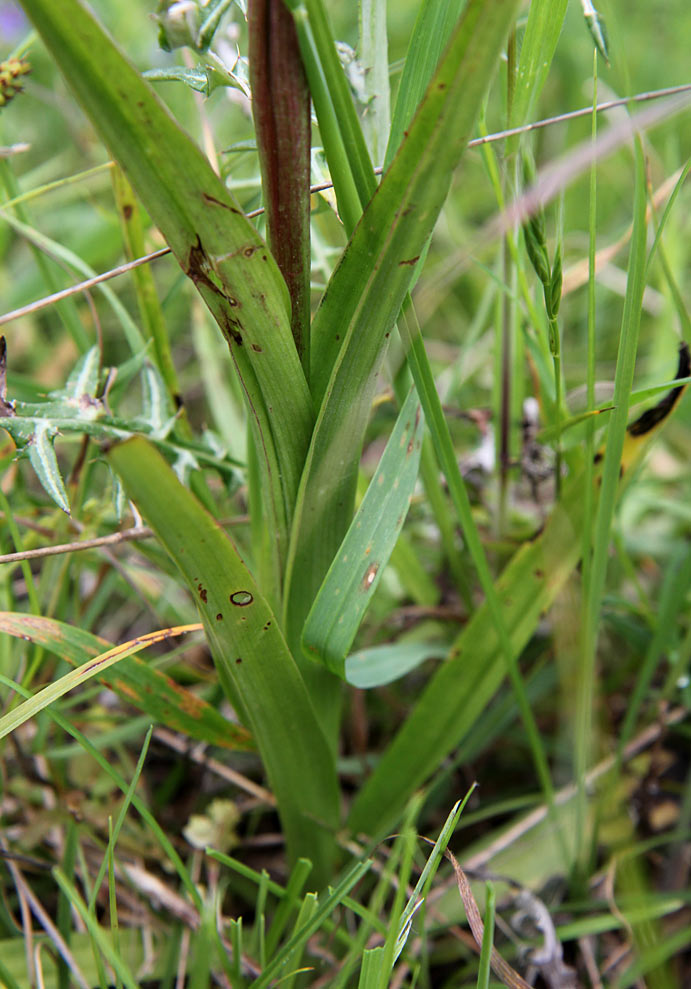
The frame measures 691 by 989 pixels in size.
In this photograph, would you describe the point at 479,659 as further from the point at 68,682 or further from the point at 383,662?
the point at 68,682

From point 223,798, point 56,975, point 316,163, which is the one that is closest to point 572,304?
point 316,163

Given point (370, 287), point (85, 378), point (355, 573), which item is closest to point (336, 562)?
point (355, 573)

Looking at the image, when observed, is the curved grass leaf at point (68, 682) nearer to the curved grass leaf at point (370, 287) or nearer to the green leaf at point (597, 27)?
the curved grass leaf at point (370, 287)

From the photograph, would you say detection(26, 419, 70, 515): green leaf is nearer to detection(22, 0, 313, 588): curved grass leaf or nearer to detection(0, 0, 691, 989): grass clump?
detection(0, 0, 691, 989): grass clump

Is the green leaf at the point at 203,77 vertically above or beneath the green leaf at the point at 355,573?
above

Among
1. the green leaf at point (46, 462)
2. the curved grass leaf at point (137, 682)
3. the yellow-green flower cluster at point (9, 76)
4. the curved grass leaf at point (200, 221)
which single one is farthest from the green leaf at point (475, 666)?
the yellow-green flower cluster at point (9, 76)

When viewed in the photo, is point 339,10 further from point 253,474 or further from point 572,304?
point 253,474
